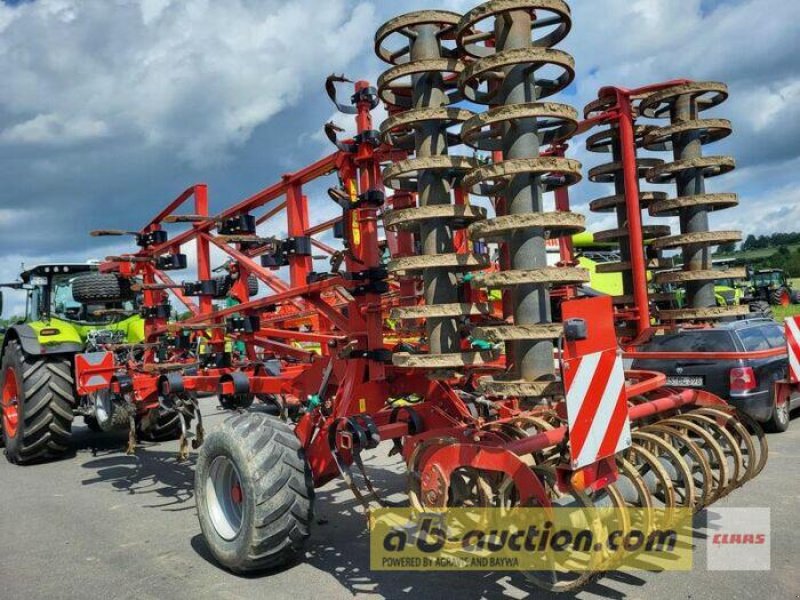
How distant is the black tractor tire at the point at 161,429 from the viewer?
27.7ft

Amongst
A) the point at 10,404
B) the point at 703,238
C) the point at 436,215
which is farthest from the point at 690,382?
the point at 10,404

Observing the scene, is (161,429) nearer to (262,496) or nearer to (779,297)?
(262,496)

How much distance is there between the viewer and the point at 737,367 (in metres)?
6.95

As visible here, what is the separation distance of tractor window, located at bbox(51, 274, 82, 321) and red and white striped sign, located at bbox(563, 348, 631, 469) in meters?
8.34

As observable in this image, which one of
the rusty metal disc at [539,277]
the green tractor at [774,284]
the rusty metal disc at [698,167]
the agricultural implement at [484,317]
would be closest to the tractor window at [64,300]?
the agricultural implement at [484,317]

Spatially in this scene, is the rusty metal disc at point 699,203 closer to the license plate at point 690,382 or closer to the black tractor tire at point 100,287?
the license plate at point 690,382

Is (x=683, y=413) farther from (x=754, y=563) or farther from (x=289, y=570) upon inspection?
(x=289, y=570)

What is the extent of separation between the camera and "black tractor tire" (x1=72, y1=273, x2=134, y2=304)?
329 inches

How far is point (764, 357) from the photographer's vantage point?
7109 millimetres

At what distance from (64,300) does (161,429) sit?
2546 mm

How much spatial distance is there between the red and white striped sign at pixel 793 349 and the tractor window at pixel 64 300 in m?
8.80

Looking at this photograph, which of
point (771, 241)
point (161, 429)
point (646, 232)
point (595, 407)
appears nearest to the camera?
point (595, 407)

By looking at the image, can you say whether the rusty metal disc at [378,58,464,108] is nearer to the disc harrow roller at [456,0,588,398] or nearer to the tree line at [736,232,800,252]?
the disc harrow roller at [456,0,588,398]

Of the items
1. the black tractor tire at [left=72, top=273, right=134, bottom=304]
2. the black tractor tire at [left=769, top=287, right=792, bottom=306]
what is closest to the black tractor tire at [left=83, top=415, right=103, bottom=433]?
the black tractor tire at [left=72, top=273, right=134, bottom=304]
